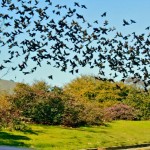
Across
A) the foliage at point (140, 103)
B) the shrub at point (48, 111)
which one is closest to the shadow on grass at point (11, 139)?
the shrub at point (48, 111)

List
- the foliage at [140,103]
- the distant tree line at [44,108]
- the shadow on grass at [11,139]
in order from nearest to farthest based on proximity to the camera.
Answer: the shadow on grass at [11,139]
the distant tree line at [44,108]
the foliage at [140,103]

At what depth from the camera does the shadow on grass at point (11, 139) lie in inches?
695

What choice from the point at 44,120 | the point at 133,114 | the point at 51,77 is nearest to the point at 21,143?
the point at 51,77

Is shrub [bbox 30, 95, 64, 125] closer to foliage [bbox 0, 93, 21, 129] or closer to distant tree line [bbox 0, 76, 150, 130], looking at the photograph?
distant tree line [bbox 0, 76, 150, 130]

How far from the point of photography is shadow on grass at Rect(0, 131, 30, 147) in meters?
17.7

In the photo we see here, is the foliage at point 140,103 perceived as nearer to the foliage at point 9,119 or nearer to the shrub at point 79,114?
the shrub at point 79,114

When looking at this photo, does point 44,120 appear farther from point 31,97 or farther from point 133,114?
point 133,114

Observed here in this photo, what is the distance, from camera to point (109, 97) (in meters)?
47.7

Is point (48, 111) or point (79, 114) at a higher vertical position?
point (48, 111)

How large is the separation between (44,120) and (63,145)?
986 cm

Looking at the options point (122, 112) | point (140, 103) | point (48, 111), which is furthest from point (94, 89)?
point (48, 111)

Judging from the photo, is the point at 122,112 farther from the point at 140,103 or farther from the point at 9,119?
the point at 9,119

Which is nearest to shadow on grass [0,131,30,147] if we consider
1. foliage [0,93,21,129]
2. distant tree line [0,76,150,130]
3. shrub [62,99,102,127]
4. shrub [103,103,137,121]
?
foliage [0,93,21,129]

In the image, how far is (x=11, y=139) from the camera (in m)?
19.3
